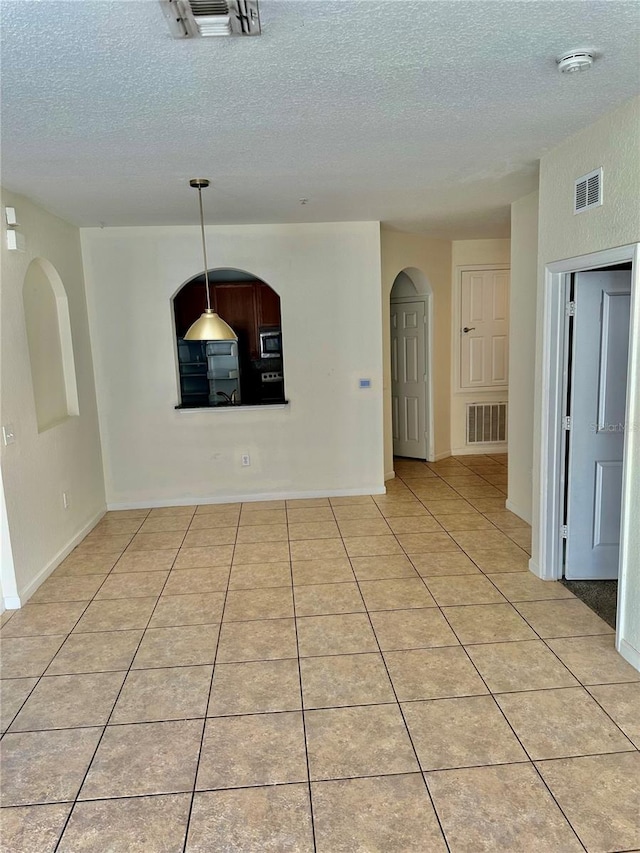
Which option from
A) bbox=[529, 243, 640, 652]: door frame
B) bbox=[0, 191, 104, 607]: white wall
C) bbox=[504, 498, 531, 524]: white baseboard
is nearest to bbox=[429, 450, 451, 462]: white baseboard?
bbox=[504, 498, 531, 524]: white baseboard

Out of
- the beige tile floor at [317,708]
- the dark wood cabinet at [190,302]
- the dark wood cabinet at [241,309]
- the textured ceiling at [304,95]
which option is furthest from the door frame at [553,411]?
the dark wood cabinet at [190,302]

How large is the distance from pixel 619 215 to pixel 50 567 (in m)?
4.12

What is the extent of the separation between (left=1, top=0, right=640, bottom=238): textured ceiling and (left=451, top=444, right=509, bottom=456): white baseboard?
12.6 ft

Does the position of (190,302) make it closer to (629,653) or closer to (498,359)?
(498,359)

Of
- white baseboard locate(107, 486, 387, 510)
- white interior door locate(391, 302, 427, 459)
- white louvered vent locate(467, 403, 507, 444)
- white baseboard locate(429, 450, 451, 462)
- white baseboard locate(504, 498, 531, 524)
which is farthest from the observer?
white louvered vent locate(467, 403, 507, 444)

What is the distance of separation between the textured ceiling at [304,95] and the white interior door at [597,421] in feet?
3.12

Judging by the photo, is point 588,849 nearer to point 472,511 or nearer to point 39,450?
point 472,511

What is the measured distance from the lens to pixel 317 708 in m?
2.48

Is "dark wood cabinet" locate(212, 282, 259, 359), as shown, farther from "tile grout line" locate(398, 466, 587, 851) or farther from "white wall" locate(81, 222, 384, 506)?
"tile grout line" locate(398, 466, 587, 851)

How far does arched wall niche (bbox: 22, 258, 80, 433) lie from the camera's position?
4.26 meters

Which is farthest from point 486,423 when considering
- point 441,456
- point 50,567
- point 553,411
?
point 50,567

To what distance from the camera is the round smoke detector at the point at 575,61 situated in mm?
2092

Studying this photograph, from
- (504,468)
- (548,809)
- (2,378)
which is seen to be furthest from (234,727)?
(504,468)

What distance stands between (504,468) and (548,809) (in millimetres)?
4862
